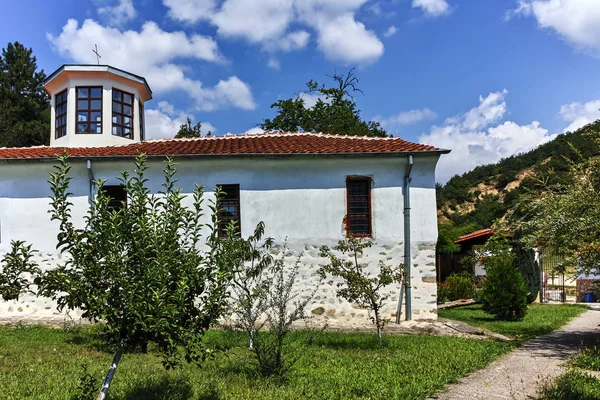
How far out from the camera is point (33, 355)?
7992 millimetres

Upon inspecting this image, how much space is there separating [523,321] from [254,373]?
9445mm

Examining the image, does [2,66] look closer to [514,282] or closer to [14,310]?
[14,310]

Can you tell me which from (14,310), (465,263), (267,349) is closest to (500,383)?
(267,349)

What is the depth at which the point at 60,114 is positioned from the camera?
48.0ft

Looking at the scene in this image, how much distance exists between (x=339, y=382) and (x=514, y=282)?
29.0ft

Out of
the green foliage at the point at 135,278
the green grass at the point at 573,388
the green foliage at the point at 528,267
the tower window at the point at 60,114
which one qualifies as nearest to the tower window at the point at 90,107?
the tower window at the point at 60,114

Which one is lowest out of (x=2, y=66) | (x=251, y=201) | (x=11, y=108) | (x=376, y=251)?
(x=376, y=251)

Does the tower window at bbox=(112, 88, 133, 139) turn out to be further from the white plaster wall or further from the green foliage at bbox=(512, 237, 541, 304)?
the green foliage at bbox=(512, 237, 541, 304)

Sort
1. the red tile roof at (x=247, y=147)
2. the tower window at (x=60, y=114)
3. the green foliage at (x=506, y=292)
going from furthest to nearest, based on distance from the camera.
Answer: the tower window at (x=60, y=114)
the green foliage at (x=506, y=292)
the red tile roof at (x=247, y=147)

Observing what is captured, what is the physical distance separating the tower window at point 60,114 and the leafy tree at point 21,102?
12.6 meters

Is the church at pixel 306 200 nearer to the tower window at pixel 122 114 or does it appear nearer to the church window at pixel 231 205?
the church window at pixel 231 205

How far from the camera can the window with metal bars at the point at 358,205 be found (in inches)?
441

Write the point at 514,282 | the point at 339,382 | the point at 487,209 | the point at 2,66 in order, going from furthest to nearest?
the point at 487,209 → the point at 2,66 → the point at 514,282 → the point at 339,382

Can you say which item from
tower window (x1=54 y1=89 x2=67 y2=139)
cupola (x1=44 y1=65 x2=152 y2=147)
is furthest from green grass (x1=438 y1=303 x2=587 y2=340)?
tower window (x1=54 y1=89 x2=67 y2=139)
